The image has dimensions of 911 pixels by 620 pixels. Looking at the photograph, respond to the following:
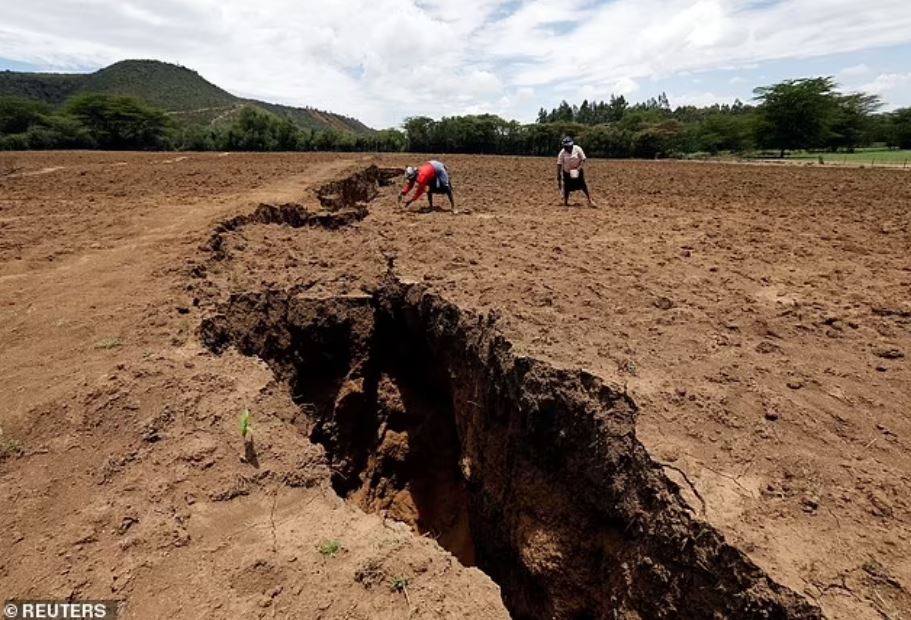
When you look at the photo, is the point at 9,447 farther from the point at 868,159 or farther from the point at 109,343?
the point at 868,159

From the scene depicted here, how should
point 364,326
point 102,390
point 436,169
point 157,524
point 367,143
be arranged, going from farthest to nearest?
point 367,143, point 436,169, point 364,326, point 102,390, point 157,524

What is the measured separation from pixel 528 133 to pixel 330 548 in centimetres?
6096

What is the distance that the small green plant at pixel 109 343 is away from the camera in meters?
4.92

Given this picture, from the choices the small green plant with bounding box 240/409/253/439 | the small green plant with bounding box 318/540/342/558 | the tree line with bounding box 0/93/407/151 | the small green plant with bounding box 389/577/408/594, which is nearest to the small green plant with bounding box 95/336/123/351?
the small green plant with bounding box 240/409/253/439

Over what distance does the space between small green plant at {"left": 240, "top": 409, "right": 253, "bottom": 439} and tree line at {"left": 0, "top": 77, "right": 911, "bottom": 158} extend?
51.8 metres

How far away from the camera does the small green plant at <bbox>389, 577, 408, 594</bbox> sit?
9.43ft

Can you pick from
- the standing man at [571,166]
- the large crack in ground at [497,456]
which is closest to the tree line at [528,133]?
the standing man at [571,166]

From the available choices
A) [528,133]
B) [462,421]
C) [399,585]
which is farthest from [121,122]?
[399,585]

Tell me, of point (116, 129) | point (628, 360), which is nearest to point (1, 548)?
point (628, 360)

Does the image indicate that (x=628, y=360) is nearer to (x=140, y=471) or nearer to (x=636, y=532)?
(x=636, y=532)

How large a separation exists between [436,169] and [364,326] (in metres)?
5.88

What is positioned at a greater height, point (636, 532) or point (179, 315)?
point (179, 315)

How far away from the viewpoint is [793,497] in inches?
115

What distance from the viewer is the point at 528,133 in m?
59.5
